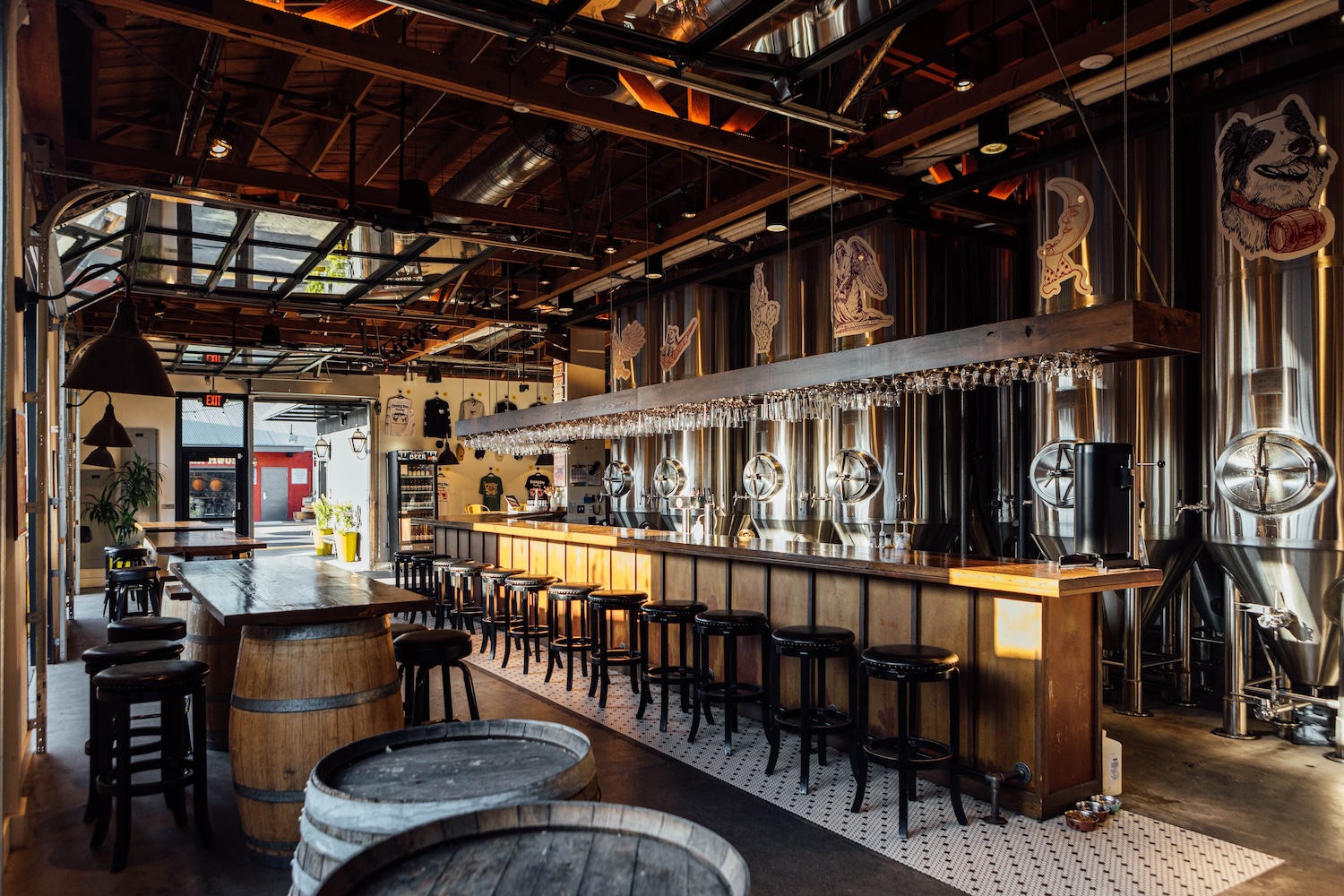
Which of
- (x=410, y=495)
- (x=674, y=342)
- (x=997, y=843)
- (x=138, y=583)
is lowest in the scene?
(x=997, y=843)

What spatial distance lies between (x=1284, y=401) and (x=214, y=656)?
6048 millimetres

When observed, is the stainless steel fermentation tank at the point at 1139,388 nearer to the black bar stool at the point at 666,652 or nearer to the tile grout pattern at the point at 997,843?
the tile grout pattern at the point at 997,843

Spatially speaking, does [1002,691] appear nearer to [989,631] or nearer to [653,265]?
[989,631]

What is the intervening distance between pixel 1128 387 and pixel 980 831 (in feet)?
10.5

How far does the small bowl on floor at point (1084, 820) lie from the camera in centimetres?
381

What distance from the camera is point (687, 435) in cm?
953

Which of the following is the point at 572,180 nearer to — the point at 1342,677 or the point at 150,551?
the point at 150,551

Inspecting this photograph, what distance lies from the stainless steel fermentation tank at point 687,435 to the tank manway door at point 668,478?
1cm

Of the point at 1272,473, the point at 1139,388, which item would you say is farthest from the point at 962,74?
the point at 1272,473

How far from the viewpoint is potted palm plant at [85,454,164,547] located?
40.7 feet

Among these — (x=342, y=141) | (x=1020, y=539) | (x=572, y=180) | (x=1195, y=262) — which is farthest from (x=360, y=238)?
(x=1195, y=262)

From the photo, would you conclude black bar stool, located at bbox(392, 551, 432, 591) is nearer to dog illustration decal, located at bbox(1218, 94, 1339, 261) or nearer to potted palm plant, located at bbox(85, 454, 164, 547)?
potted palm plant, located at bbox(85, 454, 164, 547)

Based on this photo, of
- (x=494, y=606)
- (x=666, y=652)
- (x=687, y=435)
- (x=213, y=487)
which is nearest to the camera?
(x=666, y=652)

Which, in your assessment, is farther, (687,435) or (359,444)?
(359,444)
